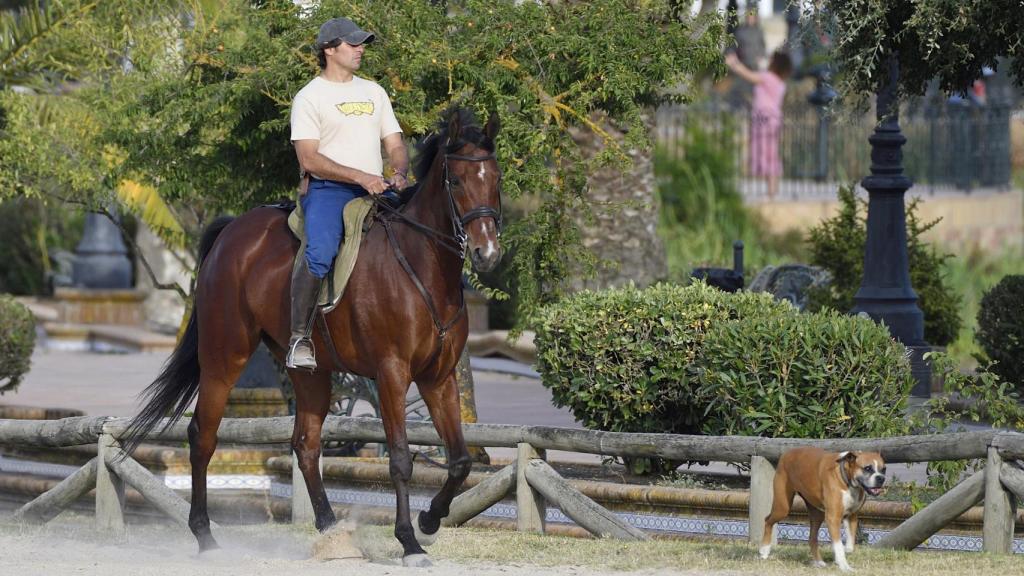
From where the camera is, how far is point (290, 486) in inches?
472

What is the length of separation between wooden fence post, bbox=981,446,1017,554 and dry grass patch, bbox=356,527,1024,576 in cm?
A: 13

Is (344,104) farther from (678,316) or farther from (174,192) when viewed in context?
(174,192)

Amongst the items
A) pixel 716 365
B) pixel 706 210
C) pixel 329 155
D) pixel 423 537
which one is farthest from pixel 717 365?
pixel 706 210

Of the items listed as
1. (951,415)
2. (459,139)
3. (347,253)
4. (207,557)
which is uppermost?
(459,139)

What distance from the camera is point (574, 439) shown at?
10031 millimetres

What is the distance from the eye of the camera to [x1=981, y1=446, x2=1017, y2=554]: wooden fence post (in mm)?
8570

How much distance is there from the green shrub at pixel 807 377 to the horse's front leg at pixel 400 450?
89.0 inches

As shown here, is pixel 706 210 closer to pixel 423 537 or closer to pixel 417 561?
pixel 423 537

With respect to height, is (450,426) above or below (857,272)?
above

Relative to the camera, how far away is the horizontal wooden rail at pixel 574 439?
8766 millimetres

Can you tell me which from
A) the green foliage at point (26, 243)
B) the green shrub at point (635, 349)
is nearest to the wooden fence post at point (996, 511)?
the green shrub at point (635, 349)

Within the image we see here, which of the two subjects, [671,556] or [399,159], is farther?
[399,159]

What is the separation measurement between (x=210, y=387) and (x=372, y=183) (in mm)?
1912

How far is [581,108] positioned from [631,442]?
2293 mm
